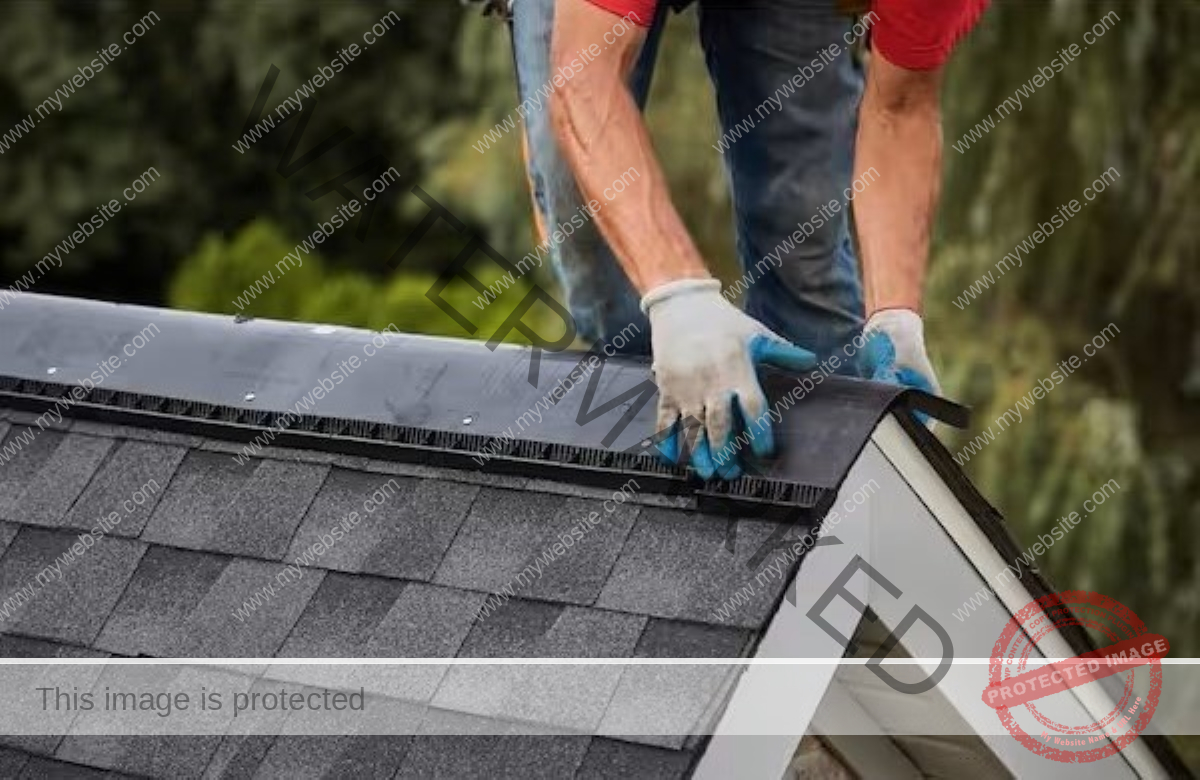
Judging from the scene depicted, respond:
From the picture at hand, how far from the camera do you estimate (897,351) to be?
2318 mm

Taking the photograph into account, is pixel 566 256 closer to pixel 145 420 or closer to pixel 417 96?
pixel 145 420

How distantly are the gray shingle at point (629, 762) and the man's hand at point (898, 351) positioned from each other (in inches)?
31.6

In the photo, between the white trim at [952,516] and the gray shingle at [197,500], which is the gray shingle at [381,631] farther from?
the white trim at [952,516]

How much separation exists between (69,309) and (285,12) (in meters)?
11.0

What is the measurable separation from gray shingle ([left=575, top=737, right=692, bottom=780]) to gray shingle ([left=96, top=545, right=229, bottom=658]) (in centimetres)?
48

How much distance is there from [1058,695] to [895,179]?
655 millimetres

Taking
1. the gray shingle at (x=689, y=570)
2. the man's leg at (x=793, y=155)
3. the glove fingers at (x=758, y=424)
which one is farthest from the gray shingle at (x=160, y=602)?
the man's leg at (x=793, y=155)

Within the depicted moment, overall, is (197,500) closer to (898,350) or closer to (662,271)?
(662,271)

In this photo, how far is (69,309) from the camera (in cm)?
240

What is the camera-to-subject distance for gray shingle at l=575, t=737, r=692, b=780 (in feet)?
5.20

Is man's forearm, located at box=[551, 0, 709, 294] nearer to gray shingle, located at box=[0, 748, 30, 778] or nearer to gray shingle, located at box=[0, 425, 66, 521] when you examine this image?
gray shingle, located at box=[0, 425, 66, 521]

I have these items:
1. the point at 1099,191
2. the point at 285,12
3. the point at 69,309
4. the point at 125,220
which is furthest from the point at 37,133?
the point at 69,309

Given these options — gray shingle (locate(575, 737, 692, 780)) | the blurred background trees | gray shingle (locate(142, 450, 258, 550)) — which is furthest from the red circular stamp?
the blurred background trees

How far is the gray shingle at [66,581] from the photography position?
1974mm
